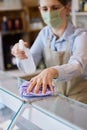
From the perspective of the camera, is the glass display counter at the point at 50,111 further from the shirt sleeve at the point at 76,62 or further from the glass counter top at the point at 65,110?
the shirt sleeve at the point at 76,62

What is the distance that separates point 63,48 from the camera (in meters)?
1.55

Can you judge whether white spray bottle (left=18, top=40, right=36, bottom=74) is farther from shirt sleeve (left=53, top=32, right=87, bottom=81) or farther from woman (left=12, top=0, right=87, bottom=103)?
shirt sleeve (left=53, top=32, right=87, bottom=81)

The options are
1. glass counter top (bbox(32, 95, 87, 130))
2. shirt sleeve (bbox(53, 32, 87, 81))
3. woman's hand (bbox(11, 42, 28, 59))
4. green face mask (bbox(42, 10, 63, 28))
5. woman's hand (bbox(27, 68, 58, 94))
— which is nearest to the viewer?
glass counter top (bbox(32, 95, 87, 130))

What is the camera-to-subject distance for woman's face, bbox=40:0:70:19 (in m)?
1.49

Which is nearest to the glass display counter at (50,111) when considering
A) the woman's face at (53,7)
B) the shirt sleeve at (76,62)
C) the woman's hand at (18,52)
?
the shirt sleeve at (76,62)

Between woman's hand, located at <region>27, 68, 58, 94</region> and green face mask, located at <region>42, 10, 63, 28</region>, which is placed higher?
green face mask, located at <region>42, 10, 63, 28</region>

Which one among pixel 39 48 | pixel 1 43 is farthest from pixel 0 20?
pixel 39 48

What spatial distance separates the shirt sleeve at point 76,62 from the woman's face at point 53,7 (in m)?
0.22

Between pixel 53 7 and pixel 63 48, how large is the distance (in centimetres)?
23

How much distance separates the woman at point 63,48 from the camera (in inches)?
52.2

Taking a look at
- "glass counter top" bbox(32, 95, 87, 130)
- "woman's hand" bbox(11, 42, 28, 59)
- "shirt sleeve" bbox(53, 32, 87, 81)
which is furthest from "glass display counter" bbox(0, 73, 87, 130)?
"woman's hand" bbox(11, 42, 28, 59)

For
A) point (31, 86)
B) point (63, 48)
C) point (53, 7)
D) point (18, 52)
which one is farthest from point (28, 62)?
point (31, 86)

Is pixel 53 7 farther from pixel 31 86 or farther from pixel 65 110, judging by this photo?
pixel 65 110

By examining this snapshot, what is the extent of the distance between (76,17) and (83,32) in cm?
214
